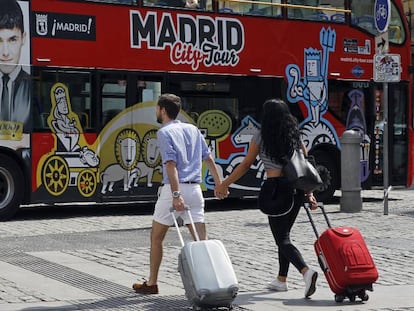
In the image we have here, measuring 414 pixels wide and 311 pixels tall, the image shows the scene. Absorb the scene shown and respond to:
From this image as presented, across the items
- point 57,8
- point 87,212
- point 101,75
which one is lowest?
point 87,212

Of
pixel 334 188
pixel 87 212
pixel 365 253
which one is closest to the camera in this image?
pixel 365 253

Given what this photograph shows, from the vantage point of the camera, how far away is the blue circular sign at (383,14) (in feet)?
51.1

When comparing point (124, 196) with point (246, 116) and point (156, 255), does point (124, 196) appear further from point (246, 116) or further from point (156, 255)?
point (156, 255)

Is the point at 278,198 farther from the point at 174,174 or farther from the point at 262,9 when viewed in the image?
the point at 262,9

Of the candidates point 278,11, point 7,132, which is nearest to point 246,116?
point 278,11

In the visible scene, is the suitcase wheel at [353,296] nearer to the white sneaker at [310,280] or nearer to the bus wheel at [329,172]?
the white sneaker at [310,280]

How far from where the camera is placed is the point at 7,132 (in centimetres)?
1409

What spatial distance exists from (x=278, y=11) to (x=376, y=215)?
434cm

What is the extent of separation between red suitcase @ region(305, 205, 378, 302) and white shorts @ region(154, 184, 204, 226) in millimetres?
1146

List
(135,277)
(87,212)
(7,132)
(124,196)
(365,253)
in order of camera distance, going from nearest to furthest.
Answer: (365,253), (135,277), (7,132), (124,196), (87,212)

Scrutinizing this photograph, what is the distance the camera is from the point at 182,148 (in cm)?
786

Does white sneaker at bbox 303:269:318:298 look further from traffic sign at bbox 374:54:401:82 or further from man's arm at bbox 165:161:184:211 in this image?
traffic sign at bbox 374:54:401:82

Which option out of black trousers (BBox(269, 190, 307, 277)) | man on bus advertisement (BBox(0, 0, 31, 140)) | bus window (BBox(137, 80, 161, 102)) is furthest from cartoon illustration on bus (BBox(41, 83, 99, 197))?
black trousers (BBox(269, 190, 307, 277))

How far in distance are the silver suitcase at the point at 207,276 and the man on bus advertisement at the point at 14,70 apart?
751cm
